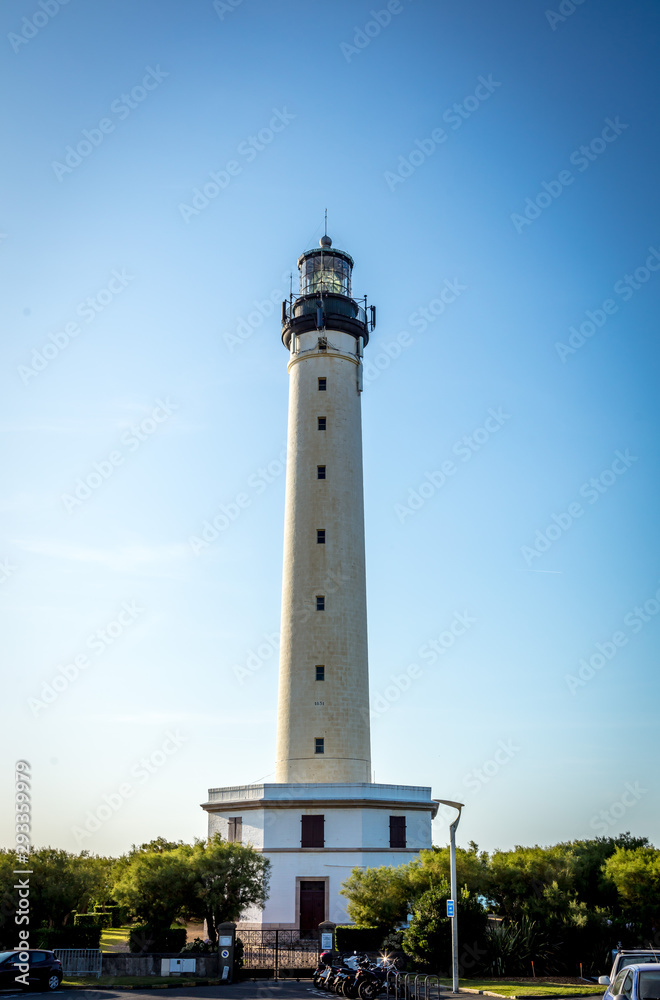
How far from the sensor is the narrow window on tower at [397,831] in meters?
35.5

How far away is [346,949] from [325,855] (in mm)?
4989

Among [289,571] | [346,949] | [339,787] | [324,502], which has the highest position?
[324,502]

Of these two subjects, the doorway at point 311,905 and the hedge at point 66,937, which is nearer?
the hedge at point 66,937

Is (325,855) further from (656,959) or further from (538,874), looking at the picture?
(656,959)

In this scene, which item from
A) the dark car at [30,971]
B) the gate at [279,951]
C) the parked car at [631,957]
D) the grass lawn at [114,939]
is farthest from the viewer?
the grass lawn at [114,939]

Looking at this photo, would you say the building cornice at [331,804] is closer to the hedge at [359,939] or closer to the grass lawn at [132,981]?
the hedge at [359,939]

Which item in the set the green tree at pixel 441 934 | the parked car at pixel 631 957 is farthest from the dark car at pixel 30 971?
the parked car at pixel 631 957

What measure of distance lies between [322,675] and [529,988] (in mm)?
15741

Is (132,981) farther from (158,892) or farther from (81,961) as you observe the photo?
(158,892)

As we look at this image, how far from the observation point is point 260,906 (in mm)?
32469

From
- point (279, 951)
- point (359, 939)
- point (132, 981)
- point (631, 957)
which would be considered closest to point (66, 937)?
point (132, 981)

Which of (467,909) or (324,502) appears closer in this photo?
(467,909)

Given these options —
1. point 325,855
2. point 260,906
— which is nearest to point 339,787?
point 325,855

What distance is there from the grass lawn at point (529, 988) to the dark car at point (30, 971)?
1154 centimetres
